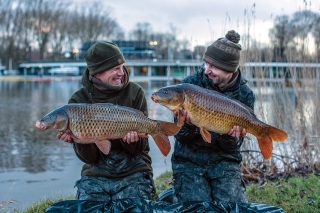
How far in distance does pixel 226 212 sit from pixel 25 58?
64.5 metres

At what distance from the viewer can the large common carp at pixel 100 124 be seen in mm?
3096

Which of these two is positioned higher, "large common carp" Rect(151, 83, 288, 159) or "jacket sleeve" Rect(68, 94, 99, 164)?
"large common carp" Rect(151, 83, 288, 159)

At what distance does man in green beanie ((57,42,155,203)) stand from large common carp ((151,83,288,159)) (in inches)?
20.7

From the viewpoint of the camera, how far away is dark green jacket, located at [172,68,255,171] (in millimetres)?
3605

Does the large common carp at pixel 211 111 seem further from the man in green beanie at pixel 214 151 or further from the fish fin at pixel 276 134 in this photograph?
the man in green beanie at pixel 214 151

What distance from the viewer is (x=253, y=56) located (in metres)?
5.60

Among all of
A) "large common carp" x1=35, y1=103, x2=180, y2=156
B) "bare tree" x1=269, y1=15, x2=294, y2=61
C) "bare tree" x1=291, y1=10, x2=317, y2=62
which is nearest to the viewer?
"large common carp" x1=35, y1=103, x2=180, y2=156

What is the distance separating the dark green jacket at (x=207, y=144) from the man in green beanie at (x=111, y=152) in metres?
0.29

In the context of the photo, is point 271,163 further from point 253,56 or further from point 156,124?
point 156,124

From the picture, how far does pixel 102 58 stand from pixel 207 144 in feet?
3.50

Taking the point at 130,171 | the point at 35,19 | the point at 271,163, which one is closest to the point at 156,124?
the point at 130,171

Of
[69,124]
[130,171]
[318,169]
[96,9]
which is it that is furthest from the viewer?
[96,9]

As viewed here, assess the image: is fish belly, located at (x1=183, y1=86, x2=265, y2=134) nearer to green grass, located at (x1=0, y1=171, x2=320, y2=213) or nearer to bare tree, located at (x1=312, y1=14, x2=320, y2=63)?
green grass, located at (x1=0, y1=171, x2=320, y2=213)

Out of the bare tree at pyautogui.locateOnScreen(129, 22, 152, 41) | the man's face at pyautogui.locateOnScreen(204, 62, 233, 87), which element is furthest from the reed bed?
the bare tree at pyautogui.locateOnScreen(129, 22, 152, 41)
